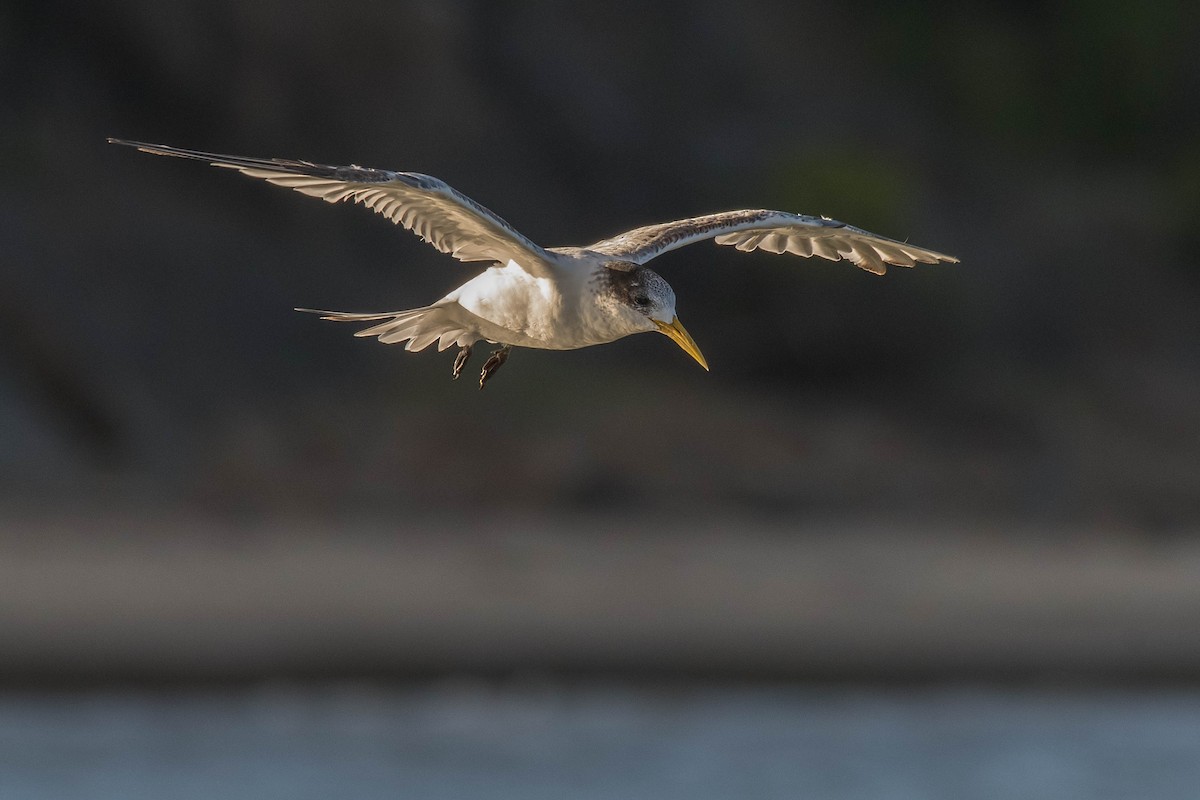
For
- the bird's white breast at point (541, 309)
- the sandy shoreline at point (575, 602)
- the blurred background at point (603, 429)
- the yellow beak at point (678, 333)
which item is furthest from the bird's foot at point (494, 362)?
the sandy shoreline at point (575, 602)

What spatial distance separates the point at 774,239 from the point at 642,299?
7.96 feet

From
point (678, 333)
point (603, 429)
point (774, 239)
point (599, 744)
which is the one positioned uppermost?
point (603, 429)

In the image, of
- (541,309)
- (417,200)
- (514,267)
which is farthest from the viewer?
(514,267)

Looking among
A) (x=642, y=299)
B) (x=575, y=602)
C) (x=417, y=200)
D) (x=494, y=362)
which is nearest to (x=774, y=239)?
(x=494, y=362)

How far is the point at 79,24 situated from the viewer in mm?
34469

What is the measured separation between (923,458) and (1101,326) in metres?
6.70

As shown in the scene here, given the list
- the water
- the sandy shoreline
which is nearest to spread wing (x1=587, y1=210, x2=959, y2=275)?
the water

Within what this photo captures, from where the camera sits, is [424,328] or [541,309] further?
[424,328]

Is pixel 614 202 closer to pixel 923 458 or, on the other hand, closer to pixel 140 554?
pixel 923 458

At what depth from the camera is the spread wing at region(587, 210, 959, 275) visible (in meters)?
9.36

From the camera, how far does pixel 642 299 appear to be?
8445mm

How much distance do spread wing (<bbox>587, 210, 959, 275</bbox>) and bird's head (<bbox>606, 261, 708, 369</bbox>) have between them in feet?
1.05

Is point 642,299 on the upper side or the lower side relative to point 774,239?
lower

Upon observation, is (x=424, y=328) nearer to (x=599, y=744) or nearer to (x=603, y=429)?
(x=599, y=744)
